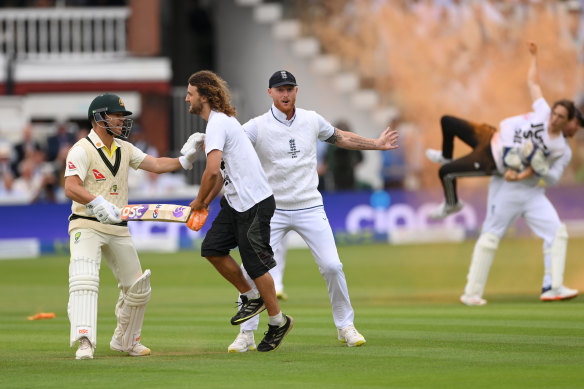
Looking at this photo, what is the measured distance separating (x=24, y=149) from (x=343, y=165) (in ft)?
23.2

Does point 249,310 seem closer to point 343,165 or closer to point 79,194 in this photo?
point 79,194

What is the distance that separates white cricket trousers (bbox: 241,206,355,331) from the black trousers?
4274mm

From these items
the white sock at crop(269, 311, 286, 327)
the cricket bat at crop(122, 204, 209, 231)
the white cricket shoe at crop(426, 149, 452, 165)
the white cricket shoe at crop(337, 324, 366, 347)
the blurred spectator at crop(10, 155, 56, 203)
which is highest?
the cricket bat at crop(122, 204, 209, 231)

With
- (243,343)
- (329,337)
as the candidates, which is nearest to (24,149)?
(329,337)

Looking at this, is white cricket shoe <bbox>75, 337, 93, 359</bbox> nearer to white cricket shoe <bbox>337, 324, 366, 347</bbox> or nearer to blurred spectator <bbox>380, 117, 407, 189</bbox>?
white cricket shoe <bbox>337, 324, 366, 347</bbox>

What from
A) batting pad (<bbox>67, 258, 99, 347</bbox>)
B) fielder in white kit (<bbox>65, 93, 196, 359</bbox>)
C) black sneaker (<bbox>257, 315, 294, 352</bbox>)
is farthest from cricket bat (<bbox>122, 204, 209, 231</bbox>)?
black sneaker (<bbox>257, 315, 294, 352</bbox>)

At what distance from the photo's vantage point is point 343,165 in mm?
24922

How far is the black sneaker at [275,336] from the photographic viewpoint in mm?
9477

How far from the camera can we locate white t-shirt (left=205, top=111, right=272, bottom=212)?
30.3ft

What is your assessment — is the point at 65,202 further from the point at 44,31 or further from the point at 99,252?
the point at 99,252

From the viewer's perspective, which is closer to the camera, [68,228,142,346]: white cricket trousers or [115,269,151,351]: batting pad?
[68,228,142,346]: white cricket trousers

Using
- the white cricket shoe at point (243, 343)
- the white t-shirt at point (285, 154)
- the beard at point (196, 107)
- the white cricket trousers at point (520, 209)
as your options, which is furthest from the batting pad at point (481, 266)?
the beard at point (196, 107)

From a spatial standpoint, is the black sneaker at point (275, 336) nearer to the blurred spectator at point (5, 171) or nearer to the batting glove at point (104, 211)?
the batting glove at point (104, 211)

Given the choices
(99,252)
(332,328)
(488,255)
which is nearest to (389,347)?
(332,328)
